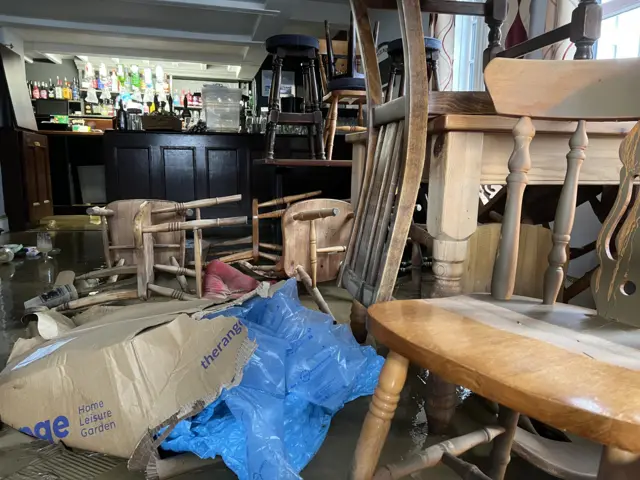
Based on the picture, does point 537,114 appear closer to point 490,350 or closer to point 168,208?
point 490,350

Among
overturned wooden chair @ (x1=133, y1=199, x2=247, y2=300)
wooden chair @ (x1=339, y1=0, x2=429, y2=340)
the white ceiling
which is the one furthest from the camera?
the white ceiling

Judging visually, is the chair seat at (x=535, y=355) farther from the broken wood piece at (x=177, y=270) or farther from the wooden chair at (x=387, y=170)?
the broken wood piece at (x=177, y=270)

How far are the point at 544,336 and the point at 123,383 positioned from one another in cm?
84

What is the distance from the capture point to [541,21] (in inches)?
91.5

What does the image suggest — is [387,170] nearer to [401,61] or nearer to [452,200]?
[452,200]

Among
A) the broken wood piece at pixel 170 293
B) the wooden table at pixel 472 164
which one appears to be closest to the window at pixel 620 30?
the wooden table at pixel 472 164

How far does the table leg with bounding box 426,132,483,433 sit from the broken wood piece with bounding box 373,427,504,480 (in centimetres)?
31

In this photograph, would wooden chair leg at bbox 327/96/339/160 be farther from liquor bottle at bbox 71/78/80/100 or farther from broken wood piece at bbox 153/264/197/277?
liquor bottle at bbox 71/78/80/100

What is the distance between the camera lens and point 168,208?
226cm

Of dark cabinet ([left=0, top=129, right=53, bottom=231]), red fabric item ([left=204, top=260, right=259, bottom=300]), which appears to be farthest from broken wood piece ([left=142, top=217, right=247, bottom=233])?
dark cabinet ([left=0, top=129, right=53, bottom=231])

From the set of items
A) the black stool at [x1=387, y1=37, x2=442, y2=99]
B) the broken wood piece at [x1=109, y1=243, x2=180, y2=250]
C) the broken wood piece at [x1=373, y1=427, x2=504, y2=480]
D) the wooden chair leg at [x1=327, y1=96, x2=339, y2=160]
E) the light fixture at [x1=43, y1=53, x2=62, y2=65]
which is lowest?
the broken wood piece at [x1=373, y1=427, x2=504, y2=480]

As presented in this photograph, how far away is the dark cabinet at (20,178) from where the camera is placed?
4.72 metres

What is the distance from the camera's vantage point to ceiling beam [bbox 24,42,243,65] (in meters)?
6.89

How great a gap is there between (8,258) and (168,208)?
1672mm
